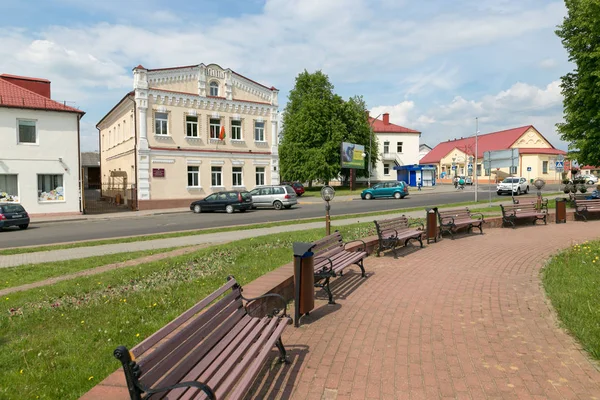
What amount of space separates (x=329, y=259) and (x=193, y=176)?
29.3 m

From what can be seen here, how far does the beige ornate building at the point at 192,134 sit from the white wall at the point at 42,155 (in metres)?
4.35

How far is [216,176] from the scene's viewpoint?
3556 centimetres

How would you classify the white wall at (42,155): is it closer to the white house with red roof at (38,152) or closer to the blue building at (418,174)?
the white house with red roof at (38,152)

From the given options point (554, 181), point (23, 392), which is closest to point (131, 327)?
point (23, 392)

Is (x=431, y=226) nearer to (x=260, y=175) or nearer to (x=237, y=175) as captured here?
(x=237, y=175)

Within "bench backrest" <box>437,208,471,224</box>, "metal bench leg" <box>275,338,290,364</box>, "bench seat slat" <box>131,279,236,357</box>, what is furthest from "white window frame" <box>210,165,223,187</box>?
"bench seat slat" <box>131,279,236,357</box>

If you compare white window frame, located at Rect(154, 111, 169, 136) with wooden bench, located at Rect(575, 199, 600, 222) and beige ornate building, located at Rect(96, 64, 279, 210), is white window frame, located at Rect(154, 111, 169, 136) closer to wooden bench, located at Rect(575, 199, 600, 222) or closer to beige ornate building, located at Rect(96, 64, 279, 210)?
beige ornate building, located at Rect(96, 64, 279, 210)

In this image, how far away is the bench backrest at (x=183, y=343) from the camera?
2637 millimetres

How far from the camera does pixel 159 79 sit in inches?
1277

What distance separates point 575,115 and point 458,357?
2029 cm

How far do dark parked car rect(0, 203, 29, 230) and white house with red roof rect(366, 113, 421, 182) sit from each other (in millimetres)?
54862

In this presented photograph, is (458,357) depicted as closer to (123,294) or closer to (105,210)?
(123,294)

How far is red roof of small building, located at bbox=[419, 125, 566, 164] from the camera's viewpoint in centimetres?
6575

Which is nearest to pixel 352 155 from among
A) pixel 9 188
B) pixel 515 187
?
pixel 515 187
